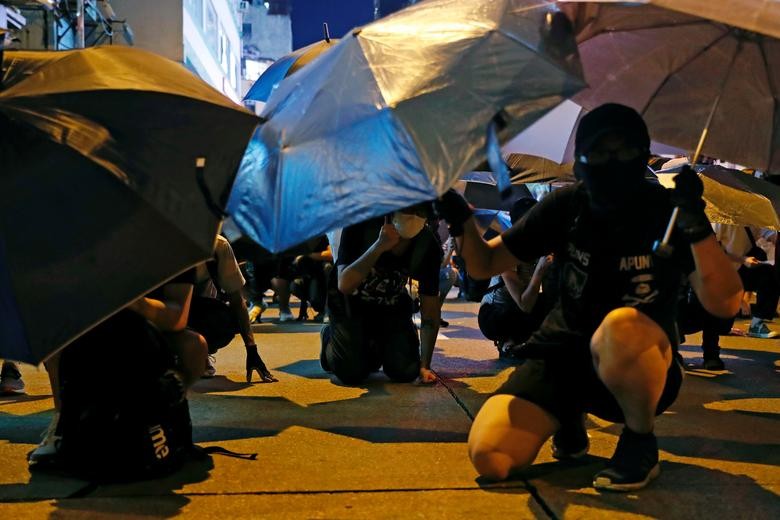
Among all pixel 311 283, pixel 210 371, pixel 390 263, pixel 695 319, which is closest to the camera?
pixel 390 263

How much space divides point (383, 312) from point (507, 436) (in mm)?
2695

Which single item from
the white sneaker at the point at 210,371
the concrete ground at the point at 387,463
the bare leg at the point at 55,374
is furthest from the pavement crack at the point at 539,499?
the white sneaker at the point at 210,371

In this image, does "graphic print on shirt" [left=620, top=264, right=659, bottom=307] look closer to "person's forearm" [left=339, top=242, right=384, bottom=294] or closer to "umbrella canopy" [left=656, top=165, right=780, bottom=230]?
"person's forearm" [left=339, top=242, right=384, bottom=294]

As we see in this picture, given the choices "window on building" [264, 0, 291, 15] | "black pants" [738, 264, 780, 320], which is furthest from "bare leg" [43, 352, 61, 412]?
"window on building" [264, 0, 291, 15]

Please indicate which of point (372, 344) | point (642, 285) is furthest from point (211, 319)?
point (642, 285)

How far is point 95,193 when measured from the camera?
9.09 ft

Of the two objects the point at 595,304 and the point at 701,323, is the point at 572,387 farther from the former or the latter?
the point at 701,323

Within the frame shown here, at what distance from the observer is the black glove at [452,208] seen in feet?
10.6

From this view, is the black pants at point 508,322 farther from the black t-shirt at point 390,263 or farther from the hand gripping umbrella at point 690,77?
the hand gripping umbrella at point 690,77

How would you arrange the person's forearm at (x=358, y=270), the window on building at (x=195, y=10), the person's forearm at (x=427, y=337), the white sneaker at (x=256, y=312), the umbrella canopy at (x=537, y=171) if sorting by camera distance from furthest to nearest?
the window on building at (x=195, y=10) < the white sneaker at (x=256, y=312) < the umbrella canopy at (x=537, y=171) < the person's forearm at (x=427, y=337) < the person's forearm at (x=358, y=270)

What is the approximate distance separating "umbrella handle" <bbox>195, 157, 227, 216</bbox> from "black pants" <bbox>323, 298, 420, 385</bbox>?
289 centimetres

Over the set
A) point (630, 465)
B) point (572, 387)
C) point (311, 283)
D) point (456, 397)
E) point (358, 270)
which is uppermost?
point (358, 270)

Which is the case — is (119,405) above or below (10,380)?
above

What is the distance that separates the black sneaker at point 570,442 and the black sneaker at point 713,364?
307cm
